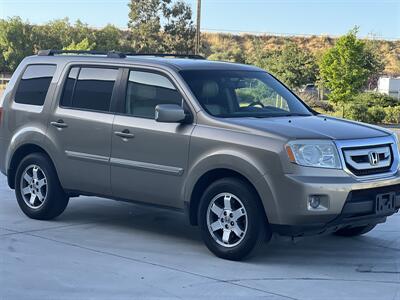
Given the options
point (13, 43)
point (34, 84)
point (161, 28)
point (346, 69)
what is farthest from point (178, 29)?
point (34, 84)

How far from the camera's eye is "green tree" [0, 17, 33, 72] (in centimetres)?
5278

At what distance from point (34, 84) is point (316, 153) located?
372 centimetres

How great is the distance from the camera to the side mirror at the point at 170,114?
20.7ft

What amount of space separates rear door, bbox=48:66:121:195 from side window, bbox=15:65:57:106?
32cm

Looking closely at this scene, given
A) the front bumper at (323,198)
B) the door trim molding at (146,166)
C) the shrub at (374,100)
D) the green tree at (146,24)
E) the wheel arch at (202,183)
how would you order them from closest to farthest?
1. the front bumper at (323,198)
2. the wheel arch at (202,183)
3. the door trim molding at (146,166)
4. the shrub at (374,100)
5. the green tree at (146,24)

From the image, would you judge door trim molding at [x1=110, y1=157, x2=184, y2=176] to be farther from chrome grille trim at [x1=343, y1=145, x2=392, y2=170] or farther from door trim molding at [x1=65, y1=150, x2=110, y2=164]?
→ chrome grille trim at [x1=343, y1=145, x2=392, y2=170]

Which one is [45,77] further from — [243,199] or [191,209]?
[243,199]

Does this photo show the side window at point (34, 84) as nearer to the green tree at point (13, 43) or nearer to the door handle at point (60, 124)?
the door handle at point (60, 124)

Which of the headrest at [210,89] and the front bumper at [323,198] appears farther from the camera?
the headrest at [210,89]

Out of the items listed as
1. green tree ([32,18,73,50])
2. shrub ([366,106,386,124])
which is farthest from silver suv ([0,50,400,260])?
green tree ([32,18,73,50])

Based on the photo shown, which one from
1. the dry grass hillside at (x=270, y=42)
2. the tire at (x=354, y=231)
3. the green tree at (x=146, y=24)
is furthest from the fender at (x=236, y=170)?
the dry grass hillside at (x=270, y=42)

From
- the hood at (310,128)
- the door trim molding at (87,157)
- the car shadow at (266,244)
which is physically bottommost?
the car shadow at (266,244)

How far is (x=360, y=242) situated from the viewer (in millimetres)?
7074

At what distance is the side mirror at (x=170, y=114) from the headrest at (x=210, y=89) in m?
0.40
